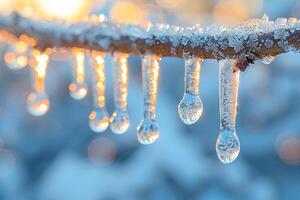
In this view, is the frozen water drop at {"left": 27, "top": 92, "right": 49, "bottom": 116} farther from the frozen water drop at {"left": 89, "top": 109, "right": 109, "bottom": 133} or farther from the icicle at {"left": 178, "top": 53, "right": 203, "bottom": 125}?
the icicle at {"left": 178, "top": 53, "right": 203, "bottom": 125}

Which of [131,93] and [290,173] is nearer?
[290,173]

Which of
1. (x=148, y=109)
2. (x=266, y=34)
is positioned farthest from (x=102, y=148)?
(x=266, y=34)

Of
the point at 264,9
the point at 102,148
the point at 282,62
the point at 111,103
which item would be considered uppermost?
the point at 264,9

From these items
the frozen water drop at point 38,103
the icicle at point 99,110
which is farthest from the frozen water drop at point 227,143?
the frozen water drop at point 38,103

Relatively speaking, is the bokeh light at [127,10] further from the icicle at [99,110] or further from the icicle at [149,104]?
the icicle at [149,104]

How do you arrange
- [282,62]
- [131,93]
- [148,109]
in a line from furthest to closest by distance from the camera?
[282,62] → [131,93] → [148,109]

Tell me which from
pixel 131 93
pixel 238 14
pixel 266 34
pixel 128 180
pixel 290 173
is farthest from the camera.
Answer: pixel 238 14

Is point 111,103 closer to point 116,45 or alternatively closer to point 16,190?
point 16,190
